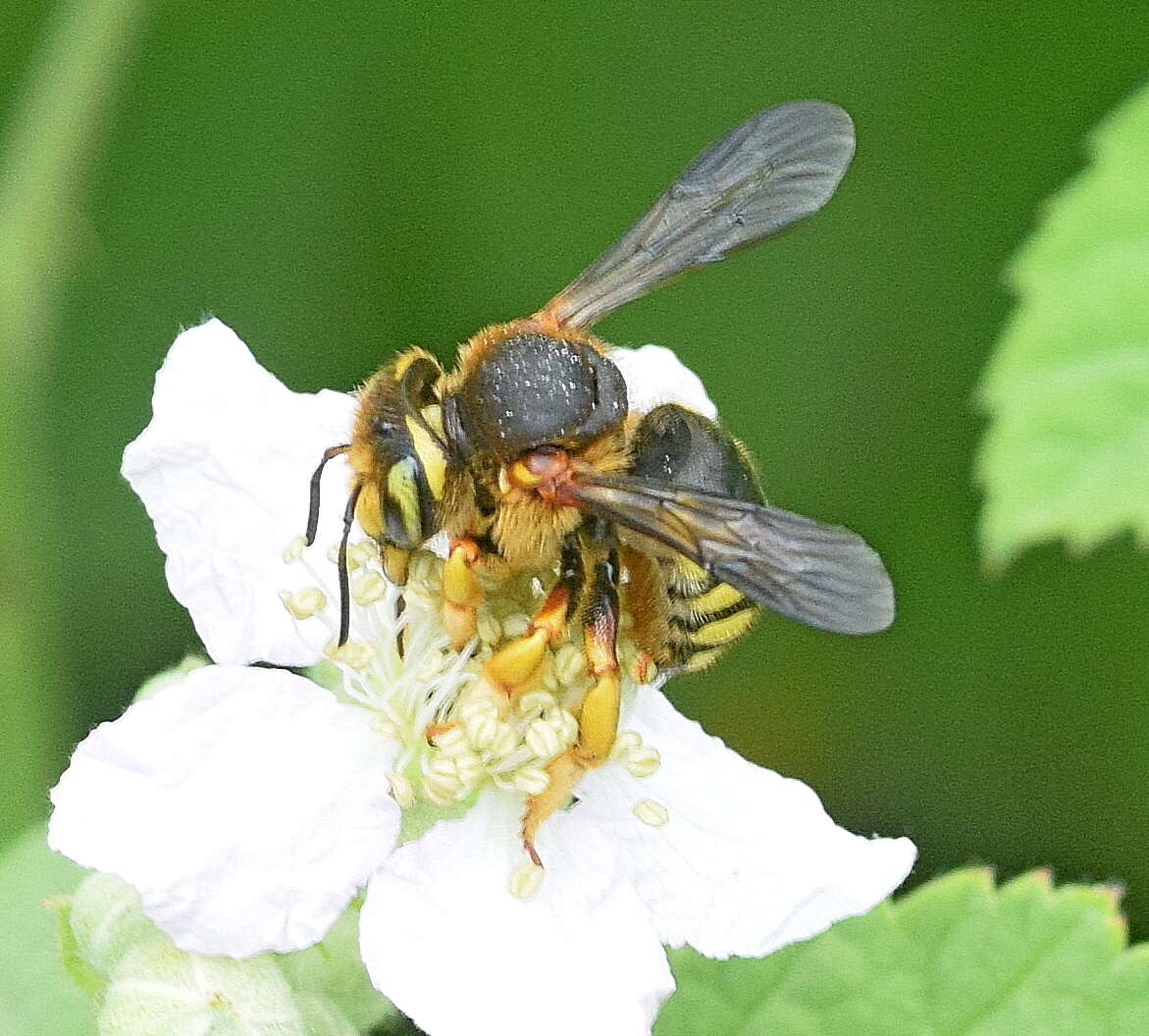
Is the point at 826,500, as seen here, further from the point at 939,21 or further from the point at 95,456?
the point at 95,456

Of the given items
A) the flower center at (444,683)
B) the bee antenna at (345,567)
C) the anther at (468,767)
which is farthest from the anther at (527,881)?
the bee antenna at (345,567)

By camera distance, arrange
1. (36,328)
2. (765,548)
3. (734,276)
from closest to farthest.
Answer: (765,548) < (36,328) < (734,276)

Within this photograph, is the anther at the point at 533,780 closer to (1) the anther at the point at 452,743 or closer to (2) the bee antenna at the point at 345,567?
(1) the anther at the point at 452,743

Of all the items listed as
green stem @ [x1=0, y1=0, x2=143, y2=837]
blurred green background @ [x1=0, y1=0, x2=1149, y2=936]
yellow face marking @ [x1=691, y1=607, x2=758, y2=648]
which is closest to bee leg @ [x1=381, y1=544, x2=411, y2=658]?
yellow face marking @ [x1=691, y1=607, x2=758, y2=648]

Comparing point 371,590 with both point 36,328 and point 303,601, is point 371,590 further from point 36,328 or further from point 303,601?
point 36,328

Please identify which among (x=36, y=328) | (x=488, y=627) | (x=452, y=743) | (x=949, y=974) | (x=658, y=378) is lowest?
(x=949, y=974)

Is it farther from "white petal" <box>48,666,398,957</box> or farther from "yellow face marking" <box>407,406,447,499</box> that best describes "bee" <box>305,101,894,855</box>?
"white petal" <box>48,666,398,957</box>

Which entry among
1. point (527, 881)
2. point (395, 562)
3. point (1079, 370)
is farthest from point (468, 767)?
point (1079, 370)

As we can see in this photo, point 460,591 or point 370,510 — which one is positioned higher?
point 370,510
